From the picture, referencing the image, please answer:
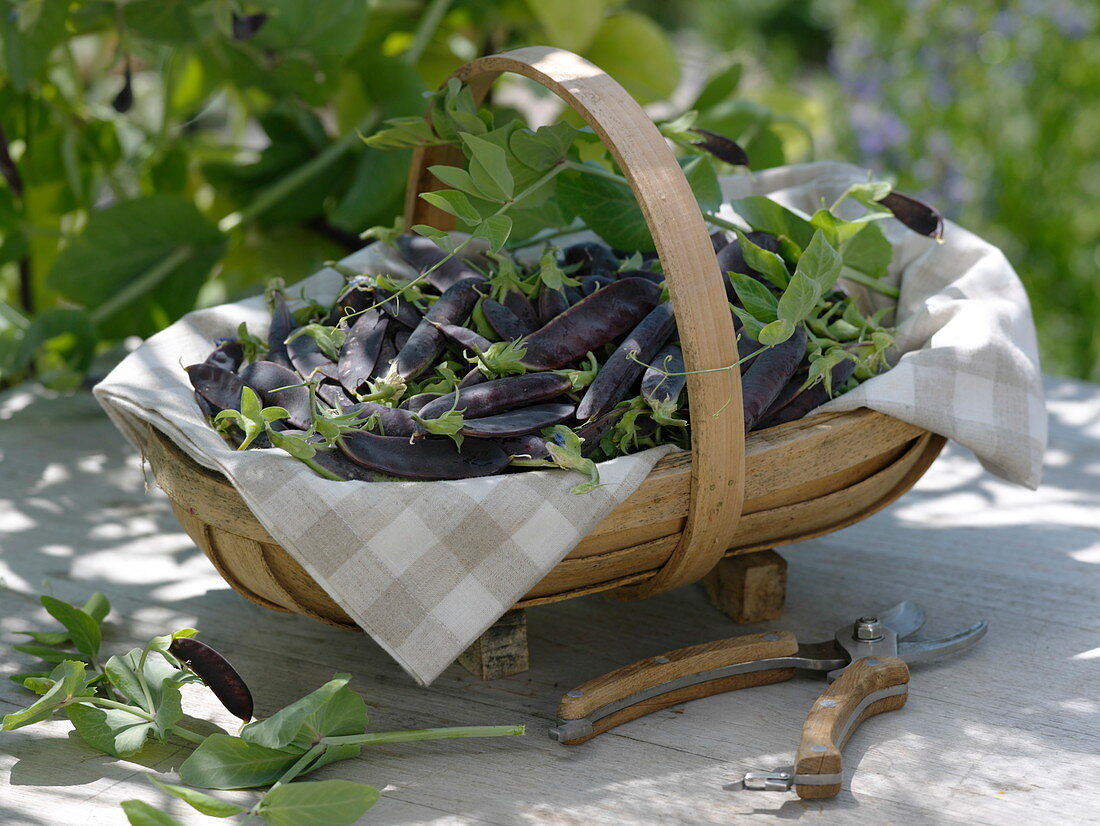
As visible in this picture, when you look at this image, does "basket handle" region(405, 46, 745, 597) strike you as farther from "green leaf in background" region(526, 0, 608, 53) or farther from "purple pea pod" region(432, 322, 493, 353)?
"green leaf in background" region(526, 0, 608, 53)

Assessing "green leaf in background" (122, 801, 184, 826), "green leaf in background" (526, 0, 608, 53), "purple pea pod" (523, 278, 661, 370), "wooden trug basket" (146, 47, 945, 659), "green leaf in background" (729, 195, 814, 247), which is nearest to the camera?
"green leaf in background" (122, 801, 184, 826)

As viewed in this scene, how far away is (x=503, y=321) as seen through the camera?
0.90m

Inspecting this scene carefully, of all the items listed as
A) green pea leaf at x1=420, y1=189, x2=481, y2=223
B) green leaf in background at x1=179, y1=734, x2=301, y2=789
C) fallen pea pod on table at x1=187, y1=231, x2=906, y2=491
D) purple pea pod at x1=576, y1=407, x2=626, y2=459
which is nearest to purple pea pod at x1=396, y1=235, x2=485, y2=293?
fallen pea pod on table at x1=187, y1=231, x2=906, y2=491

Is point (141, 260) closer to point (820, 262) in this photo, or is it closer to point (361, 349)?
point (361, 349)

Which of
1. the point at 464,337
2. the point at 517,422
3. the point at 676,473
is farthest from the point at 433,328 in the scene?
the point at 676,473

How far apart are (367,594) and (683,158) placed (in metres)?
0.53

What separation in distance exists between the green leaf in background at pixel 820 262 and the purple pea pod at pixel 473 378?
0.25 m

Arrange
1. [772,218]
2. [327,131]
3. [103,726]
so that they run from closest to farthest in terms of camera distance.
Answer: [103,726], [772,218], [327,131]

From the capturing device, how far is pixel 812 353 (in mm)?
880

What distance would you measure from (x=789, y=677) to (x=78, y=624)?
0.56 m

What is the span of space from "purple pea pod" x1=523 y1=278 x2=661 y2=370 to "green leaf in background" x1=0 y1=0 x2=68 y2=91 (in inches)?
31.3

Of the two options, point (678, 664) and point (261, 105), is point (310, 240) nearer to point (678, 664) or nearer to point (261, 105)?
point (261, 105)

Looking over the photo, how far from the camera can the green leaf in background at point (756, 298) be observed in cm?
86

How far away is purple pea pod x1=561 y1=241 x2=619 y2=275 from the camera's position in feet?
3.31
